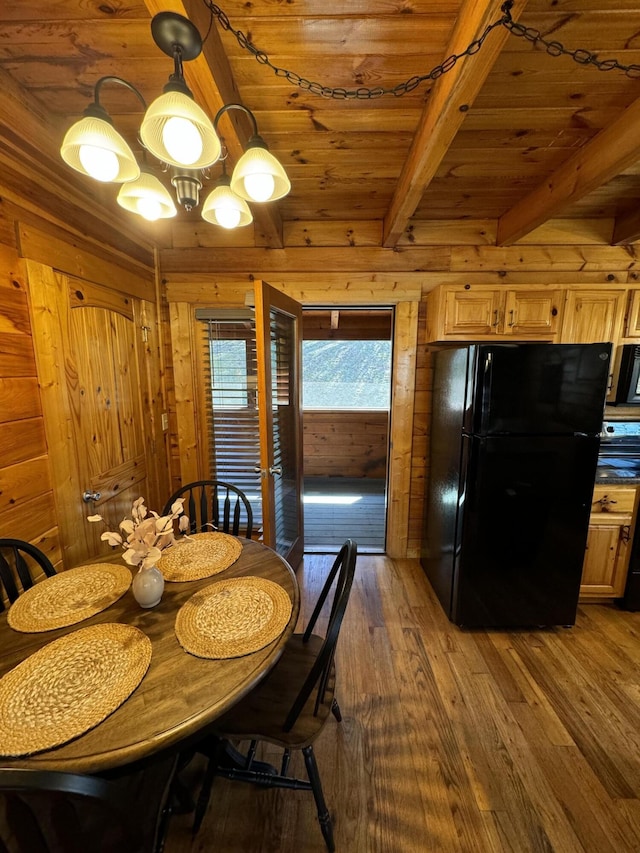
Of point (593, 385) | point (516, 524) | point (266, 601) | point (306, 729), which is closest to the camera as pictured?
point (306, 729)

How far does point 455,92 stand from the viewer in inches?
41.8

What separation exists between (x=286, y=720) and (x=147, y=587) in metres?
0.63

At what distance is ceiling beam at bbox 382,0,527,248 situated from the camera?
2.89 ft

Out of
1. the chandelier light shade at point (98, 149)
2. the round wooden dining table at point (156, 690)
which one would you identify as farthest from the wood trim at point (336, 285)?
the round wooden dining table at point (156, 690)

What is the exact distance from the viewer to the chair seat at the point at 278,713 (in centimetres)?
108

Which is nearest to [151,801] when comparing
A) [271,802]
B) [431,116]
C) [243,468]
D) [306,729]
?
[306,729]

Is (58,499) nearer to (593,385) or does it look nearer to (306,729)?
(306,729)

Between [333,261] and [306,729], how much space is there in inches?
104

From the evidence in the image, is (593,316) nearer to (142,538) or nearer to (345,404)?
(142,538)

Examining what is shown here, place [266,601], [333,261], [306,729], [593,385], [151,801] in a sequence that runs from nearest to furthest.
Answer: [151,801] → [306,729] → [266,601] → [593,385] → [333,261]

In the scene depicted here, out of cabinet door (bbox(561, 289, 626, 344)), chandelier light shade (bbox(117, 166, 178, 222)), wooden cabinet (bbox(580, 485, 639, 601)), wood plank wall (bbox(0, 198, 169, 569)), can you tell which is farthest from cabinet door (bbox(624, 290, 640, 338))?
wood plank wall (bbox(0, 198, 169, 569))

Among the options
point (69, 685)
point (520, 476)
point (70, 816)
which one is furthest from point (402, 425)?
point (70, 816)

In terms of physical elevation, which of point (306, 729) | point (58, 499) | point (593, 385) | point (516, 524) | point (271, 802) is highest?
point (593, 385)

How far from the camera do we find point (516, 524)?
1996mm
